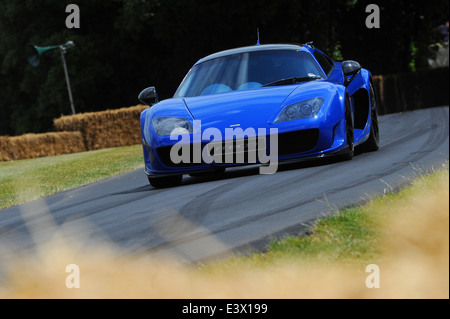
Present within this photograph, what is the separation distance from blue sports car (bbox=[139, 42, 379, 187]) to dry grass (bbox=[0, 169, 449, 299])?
266 cm

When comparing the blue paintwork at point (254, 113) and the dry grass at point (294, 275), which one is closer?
the dry grass at point (294, 275)

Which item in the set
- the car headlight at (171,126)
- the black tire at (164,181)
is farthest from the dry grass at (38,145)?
the car headlight at (171,126)

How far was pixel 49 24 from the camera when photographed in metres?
41.6

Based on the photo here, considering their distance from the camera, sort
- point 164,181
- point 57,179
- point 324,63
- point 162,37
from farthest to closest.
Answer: point 162,37 → point 57,179 → point 324,63 → point 164,181

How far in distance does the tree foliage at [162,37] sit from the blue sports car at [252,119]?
86.5ft

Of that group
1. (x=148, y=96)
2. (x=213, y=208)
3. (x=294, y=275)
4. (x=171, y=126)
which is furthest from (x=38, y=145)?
(x=294, y=275)

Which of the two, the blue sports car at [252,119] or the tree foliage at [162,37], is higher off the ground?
the blue sports car at [252,119]

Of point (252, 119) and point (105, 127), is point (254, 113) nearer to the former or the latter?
point (252, 119)

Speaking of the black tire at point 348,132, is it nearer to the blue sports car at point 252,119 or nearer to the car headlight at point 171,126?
the blue sports car at point 252,119

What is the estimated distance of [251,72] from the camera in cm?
859

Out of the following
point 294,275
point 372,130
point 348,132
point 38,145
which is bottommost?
point 38,145

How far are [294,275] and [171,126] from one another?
13.3 ft

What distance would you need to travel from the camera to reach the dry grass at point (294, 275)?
3490mm

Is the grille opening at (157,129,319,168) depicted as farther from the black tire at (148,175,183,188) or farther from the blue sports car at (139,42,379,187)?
the black tire at (148,175,183,188)
